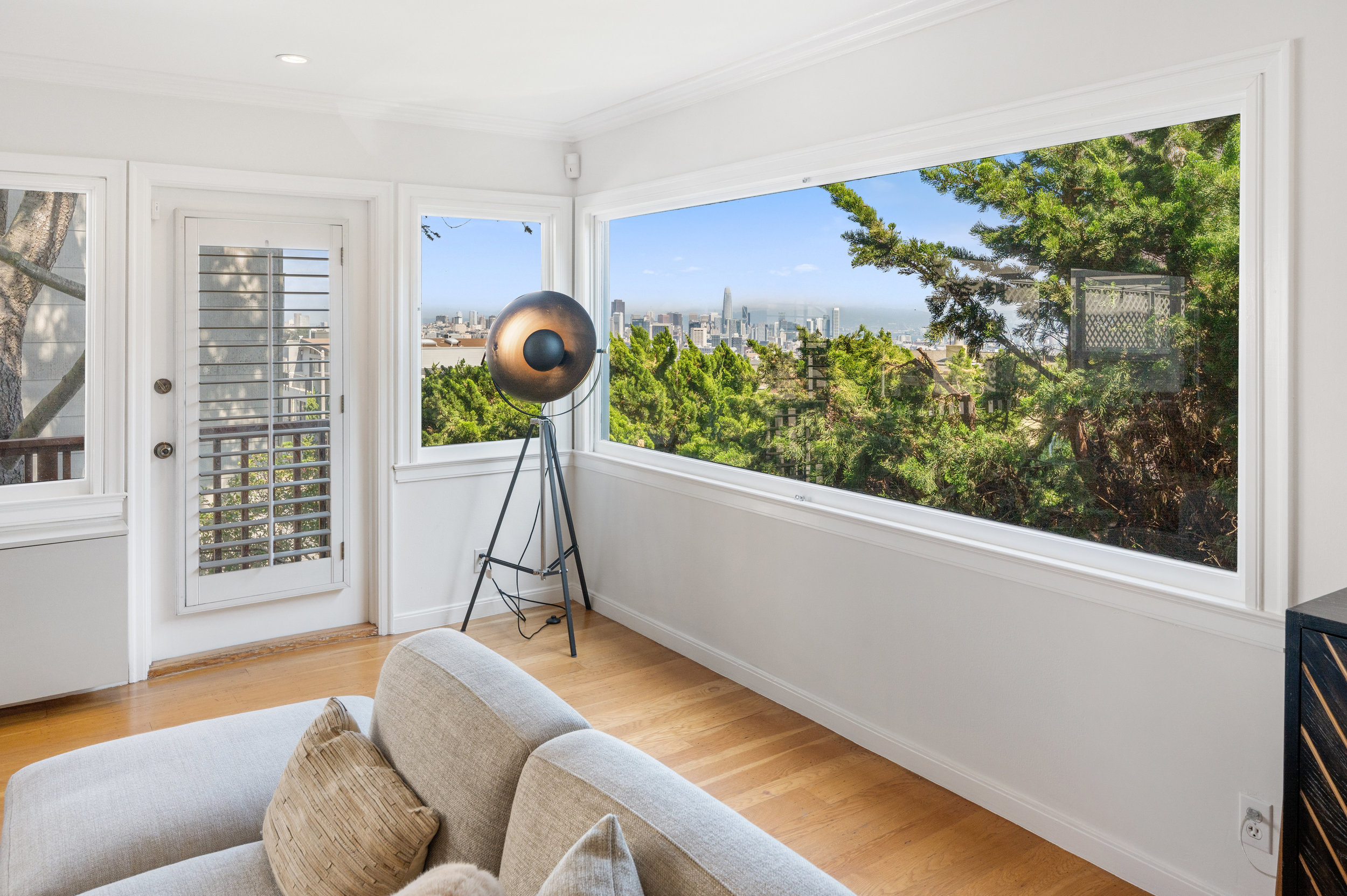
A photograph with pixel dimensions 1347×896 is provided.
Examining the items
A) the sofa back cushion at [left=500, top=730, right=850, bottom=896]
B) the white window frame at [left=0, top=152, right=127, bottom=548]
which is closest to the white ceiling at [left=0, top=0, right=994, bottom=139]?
the white window frame at [left=0, top=152, right=127, bottom=548]

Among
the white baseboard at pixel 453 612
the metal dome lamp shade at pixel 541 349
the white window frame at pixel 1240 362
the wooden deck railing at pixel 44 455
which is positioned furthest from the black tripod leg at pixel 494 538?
the wooden deck railing at pixel 44 455

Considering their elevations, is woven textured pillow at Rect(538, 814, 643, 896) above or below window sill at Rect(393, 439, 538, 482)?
below

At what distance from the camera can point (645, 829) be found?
1182 millimetres

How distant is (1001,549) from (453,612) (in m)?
2.75

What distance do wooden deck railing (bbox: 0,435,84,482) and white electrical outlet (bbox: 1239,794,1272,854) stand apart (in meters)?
4.02

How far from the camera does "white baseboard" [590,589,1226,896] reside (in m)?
2.27

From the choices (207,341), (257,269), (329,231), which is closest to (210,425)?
(207,341)

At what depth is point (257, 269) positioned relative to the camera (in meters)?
3.83

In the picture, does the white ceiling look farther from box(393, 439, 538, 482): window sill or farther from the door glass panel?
box(393, 439, 538, 482): window sill

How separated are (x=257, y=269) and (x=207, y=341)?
0.37 metres

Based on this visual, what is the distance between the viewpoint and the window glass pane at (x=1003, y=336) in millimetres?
2197

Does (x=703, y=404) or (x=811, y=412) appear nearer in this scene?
(x=811, y=412)

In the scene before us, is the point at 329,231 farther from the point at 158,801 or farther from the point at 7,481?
the point at 158,801

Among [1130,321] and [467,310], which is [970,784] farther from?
[467,310]
